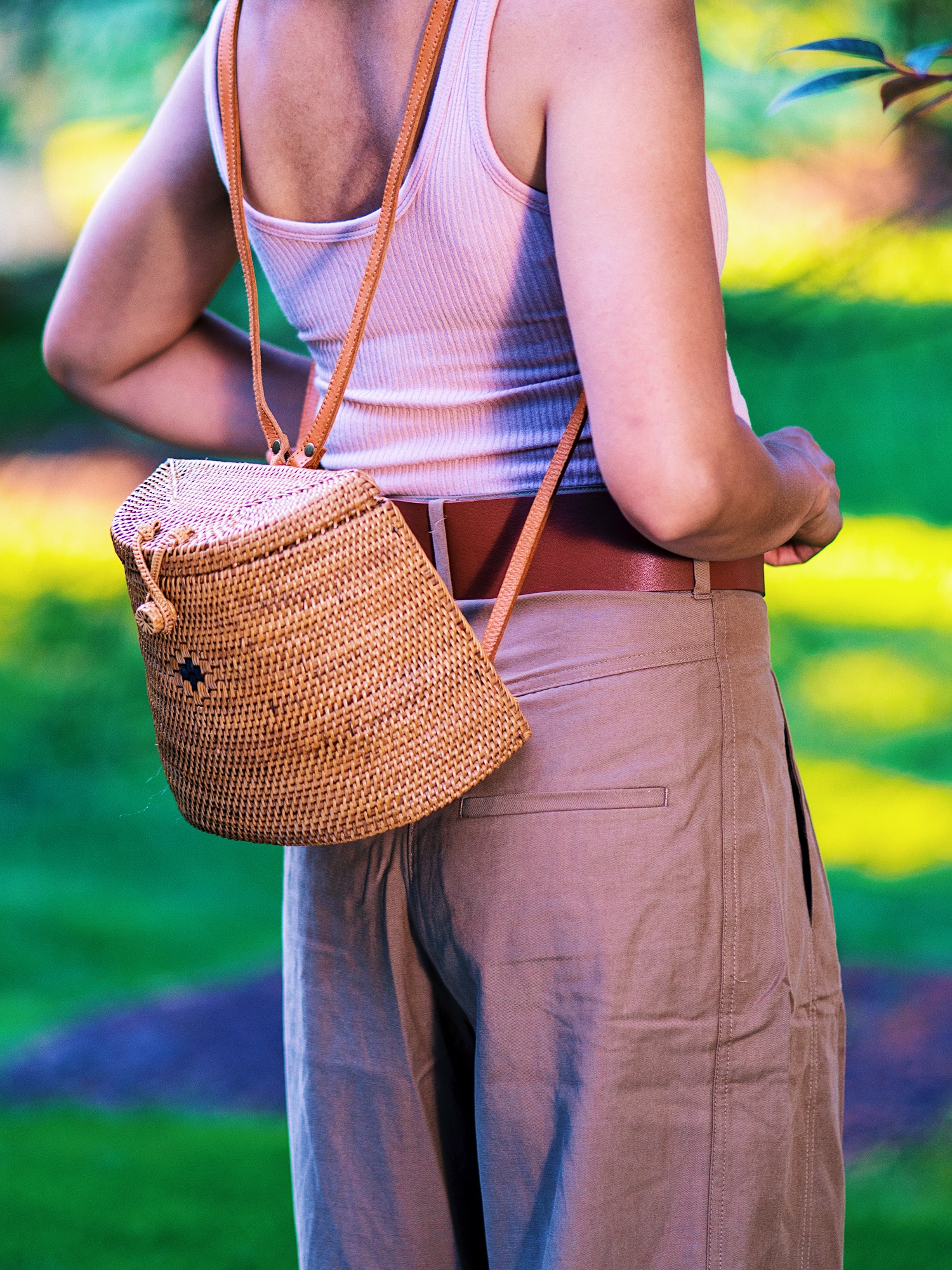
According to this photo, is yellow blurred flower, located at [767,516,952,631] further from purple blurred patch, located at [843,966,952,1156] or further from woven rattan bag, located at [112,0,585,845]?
woven rattan bag, located at [112,0,585,845]

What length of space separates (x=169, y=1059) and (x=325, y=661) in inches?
90.4

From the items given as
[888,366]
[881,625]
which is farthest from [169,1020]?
[888,366]

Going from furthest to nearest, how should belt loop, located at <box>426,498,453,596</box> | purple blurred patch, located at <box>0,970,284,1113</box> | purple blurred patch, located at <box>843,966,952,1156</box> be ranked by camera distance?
purple blurred patch, located at <box>0,970,284,1113</box> → purple blurred patch, located at <box>843,966,952,1156</box> → belt loop, located at <box>426,498,453,596</box>

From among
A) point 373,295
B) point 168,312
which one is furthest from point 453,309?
point 168,312

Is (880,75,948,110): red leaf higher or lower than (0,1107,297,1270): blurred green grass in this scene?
higher

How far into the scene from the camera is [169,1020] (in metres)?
2.96

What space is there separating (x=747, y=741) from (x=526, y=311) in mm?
270

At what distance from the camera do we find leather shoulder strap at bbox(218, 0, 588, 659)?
0.69 metres

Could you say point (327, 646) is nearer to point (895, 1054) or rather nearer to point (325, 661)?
point (325, 661)

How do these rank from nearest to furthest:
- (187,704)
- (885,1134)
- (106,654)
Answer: (187,704) < (885,1134) < (106,654)

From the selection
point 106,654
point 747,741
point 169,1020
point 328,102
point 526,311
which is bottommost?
point 169,1020

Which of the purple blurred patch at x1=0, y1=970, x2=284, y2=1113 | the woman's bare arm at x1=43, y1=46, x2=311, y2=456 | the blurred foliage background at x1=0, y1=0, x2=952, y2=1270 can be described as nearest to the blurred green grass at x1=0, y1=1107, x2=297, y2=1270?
the purple blurred patch at x1=0, y1=970, x2=284, y2=1113

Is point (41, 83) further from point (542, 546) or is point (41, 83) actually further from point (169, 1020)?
point (542, 546)

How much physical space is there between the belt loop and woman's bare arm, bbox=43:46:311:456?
0.34 metres
